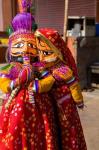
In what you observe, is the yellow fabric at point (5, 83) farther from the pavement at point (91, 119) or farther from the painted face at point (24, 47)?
the pavement at point (91, 119)

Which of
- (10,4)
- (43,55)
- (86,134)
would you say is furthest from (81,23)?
(10,4)

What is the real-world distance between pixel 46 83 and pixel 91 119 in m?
2.78

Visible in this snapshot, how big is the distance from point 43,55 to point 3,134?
71 centimetres

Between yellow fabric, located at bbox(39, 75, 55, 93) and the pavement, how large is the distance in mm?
1739

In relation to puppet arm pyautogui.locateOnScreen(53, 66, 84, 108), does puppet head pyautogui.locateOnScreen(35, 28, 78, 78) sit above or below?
above

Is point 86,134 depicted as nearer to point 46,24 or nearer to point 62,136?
point 62,136

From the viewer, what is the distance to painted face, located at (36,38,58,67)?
296 centimetres

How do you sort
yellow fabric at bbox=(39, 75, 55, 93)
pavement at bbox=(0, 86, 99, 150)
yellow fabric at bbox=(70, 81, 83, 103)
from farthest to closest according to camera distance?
1. pavement at bbox=(0, 86, 99, 150)
2. yellow fabric at bbox=(70, 81, 83, 103)
3. yellow fabric at bbox=(39, 75, 55, 93)

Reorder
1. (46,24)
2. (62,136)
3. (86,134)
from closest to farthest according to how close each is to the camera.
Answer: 1. (62,136)
2. (86,134)
3. (46,24)

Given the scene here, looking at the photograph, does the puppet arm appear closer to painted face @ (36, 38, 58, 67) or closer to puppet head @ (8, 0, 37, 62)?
painted face @ (36, 38, 58, 67)

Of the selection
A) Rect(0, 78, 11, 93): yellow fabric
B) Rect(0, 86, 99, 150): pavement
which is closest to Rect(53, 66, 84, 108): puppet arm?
Rect(0, 78, 11, 93): yellow fabric

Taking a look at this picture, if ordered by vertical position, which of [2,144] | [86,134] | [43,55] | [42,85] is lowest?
[86,134]

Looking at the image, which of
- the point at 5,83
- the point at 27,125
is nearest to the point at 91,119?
the point at 27,125

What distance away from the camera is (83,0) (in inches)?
410
